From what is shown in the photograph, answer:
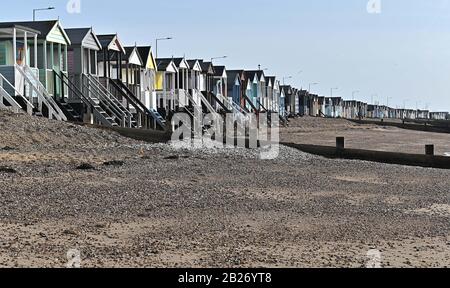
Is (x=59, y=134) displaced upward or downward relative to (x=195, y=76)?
downward

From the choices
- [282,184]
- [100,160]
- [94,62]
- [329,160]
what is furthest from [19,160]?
[94,62]

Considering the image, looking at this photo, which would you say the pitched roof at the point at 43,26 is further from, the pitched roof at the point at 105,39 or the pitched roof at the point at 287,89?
the pitched roof at the point at 287,89

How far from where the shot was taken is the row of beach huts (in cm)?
2527

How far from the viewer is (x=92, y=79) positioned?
30953mm

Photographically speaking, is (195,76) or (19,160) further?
(195,76)

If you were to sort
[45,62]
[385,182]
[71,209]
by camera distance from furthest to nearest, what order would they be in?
[45,62], [385,182], [71,209]

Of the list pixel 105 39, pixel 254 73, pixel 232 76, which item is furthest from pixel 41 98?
pixel 254 73

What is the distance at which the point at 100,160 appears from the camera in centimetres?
1642

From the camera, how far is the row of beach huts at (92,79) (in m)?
25.3

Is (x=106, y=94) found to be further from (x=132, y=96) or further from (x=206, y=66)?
(x=206, y=66)

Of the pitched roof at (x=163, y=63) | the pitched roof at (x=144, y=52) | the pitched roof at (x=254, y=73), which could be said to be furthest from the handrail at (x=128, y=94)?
the pitched roof at (x=254, y=73)
